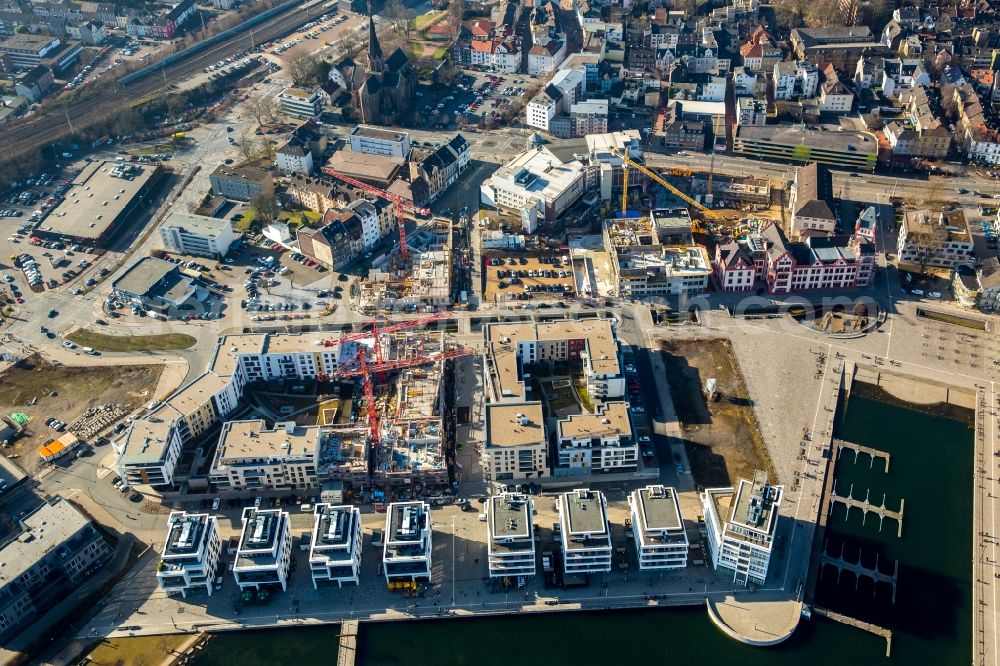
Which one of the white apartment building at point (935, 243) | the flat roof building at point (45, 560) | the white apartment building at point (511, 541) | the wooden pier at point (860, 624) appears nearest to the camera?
the wooden pier at point (860, 624)

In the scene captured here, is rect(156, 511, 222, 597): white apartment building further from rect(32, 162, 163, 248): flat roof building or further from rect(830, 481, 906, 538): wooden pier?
rect(32, 162, 163, 248): flat roof building

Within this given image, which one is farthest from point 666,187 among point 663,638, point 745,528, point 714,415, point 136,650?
point 136,650

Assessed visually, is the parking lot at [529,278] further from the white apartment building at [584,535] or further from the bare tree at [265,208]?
the white apartment building at [584,535]

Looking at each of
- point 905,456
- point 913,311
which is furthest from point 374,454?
point 913,311

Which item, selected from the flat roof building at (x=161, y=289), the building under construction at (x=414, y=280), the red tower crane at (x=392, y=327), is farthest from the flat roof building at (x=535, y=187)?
the flat roof building at (x=161, y=289)

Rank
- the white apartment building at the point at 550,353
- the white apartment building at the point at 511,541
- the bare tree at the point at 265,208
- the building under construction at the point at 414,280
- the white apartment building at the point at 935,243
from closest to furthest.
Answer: the white apartment building at the point at 511,541 < the white apartment building at the point at 550,353 < the building under construction at the point at 414,280 < the white apartment building at the point at 935,243 < the bare tree at the point at 265,208

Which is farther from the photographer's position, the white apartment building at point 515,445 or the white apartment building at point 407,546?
the white apartment building at point 515,445
